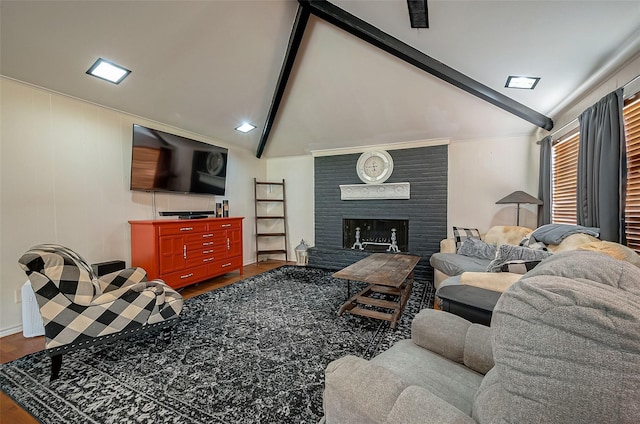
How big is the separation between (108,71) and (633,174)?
4779 mm

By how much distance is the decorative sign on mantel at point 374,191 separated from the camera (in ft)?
15.1

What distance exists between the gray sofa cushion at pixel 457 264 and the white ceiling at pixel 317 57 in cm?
202

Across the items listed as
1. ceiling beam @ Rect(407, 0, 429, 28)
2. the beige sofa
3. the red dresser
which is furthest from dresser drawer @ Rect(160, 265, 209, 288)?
ceiling beam @ Rect(407, 0, 429, 28)

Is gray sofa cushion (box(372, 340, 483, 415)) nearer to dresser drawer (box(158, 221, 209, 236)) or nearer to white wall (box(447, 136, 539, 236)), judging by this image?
dresser drawer (box(158, 221, 209, 236))

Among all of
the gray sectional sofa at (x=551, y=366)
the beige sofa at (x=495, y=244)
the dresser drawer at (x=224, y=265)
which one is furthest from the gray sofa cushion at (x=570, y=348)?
the dresser drawer at (x=224, y=265)

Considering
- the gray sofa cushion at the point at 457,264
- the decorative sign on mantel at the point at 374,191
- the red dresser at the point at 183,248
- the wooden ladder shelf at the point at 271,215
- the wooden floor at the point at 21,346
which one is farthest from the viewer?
the wooden ladder shelf at the point at 271,215

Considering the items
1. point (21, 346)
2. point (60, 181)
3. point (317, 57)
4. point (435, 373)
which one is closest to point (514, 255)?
point (435, 373)

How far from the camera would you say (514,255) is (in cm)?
186

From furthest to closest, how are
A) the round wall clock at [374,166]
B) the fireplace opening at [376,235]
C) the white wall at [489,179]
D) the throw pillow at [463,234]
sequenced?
the fireplace opening at [376,235] → the round wall clock at [374,166] → the white wall at [489,179] → the throw pillow at [463,234]

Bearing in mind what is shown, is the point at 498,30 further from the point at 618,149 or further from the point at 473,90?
the point at 618,149

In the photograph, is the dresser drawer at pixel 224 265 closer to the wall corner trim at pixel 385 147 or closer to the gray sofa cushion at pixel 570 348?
the wall corner trim at pixel 385 147

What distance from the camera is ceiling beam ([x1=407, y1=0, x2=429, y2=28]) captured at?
2.20 meters

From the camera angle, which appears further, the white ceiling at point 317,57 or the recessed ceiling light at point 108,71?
the recessed ceiling light at point 108,71

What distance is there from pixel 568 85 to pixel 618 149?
41.6 inches
